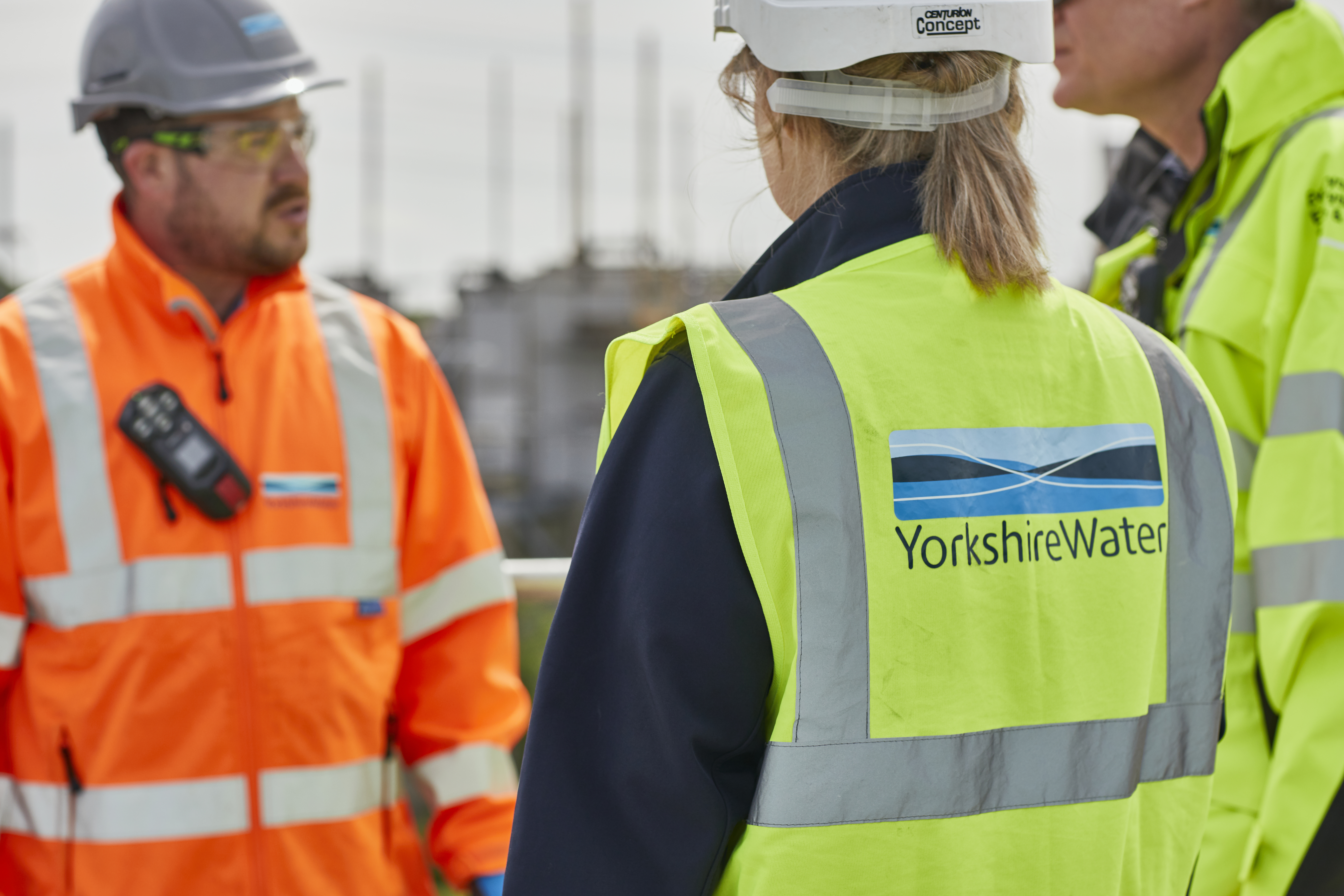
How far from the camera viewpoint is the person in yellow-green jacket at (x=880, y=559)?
128 cm

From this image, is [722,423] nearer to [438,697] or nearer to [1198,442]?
[1198,442]

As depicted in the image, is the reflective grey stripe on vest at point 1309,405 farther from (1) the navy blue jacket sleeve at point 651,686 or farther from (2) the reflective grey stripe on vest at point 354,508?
(2) the reflective grey stripe on vest at point 354,508

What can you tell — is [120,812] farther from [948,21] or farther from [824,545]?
[948,21]

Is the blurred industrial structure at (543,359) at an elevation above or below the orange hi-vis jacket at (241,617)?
below

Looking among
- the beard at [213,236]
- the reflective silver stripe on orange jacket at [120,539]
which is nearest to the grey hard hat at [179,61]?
the beard at [213,236]

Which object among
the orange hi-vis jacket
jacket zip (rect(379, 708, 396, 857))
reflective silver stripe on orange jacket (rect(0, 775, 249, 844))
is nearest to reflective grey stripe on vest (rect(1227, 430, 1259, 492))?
the orange hi-vis jacket

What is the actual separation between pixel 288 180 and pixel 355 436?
2.20 feet

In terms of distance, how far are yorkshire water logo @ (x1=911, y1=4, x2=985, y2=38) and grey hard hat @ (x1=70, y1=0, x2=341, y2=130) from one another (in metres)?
1.84

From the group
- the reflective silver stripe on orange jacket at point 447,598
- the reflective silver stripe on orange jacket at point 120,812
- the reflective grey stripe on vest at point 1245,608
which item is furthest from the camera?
the reflective silver stripe on orange jacket at point 447,598

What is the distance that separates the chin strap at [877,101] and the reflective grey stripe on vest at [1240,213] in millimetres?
1085

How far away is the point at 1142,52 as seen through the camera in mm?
2555

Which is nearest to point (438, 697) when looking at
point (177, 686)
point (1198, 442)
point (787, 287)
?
point (177, 686)

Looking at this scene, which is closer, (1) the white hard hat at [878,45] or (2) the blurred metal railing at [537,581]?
(1) the white hard hat at [878,45]

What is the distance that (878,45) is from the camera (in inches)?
55.2
